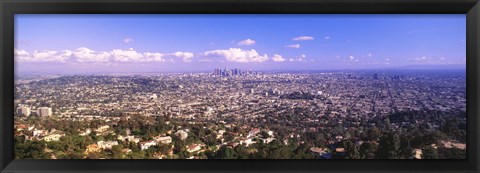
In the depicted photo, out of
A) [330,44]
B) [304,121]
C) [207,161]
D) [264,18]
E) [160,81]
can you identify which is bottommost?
→ [207,161]

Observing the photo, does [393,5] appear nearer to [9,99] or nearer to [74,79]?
[74,79]

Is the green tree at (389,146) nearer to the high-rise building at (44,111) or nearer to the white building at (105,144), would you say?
the white building at (105,144)

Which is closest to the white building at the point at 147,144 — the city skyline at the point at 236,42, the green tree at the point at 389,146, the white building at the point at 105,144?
the white building at the point at 105,144

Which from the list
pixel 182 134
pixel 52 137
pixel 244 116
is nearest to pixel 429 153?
pixel 244 116

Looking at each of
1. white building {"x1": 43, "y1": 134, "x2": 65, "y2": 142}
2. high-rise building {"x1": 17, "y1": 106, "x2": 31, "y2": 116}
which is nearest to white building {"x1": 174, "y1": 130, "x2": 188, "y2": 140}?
white building {"x1": 43, "y1": 134, "x2": 65, "y2": 142}

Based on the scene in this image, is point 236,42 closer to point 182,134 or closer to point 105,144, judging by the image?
point 182,134

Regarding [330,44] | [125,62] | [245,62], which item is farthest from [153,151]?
[330,44]
